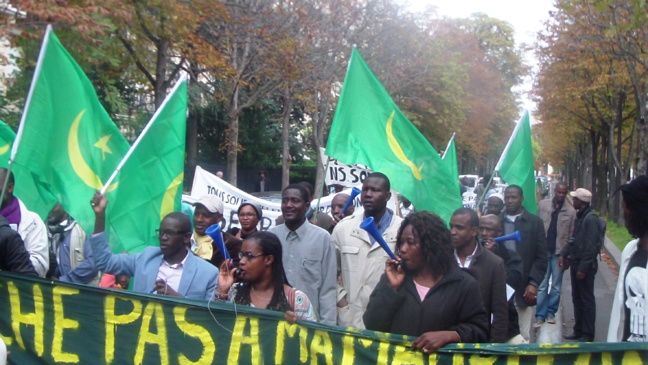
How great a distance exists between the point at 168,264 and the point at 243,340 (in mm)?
884

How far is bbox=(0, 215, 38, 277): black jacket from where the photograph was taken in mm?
4352

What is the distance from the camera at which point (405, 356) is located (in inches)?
150

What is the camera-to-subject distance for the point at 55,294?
14.6ft

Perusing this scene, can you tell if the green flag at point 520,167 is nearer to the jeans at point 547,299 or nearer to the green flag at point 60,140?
the jeans at point 547,299

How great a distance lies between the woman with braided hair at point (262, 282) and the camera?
13.8 ft

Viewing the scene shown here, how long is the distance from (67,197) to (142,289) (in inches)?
33.5

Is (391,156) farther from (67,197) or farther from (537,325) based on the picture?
(537,325)

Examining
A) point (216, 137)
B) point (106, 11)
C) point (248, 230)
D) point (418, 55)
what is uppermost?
point (418, 55)

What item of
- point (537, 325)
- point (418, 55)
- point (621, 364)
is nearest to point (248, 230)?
point (621, 364)

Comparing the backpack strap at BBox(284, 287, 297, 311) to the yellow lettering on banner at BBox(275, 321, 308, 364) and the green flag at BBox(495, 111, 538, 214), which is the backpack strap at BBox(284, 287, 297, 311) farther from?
the green flag at BBox(495, 111, 538, 214)

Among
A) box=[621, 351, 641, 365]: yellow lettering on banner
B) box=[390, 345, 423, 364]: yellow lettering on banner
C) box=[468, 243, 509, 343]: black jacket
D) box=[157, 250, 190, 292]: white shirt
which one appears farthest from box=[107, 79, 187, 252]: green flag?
box=[621, 351, 641, 365]: yellow lettering on banner

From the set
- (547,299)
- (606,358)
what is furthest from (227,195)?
(606,358)

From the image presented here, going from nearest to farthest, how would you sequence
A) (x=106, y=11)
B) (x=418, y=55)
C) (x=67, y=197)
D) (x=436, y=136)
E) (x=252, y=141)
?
(x=67, y=197)
(x=106, y=11)
(x=418, y=55)
(x=252, y=141)
(x=436, y=136)

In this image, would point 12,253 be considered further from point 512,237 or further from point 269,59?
point 269,59
